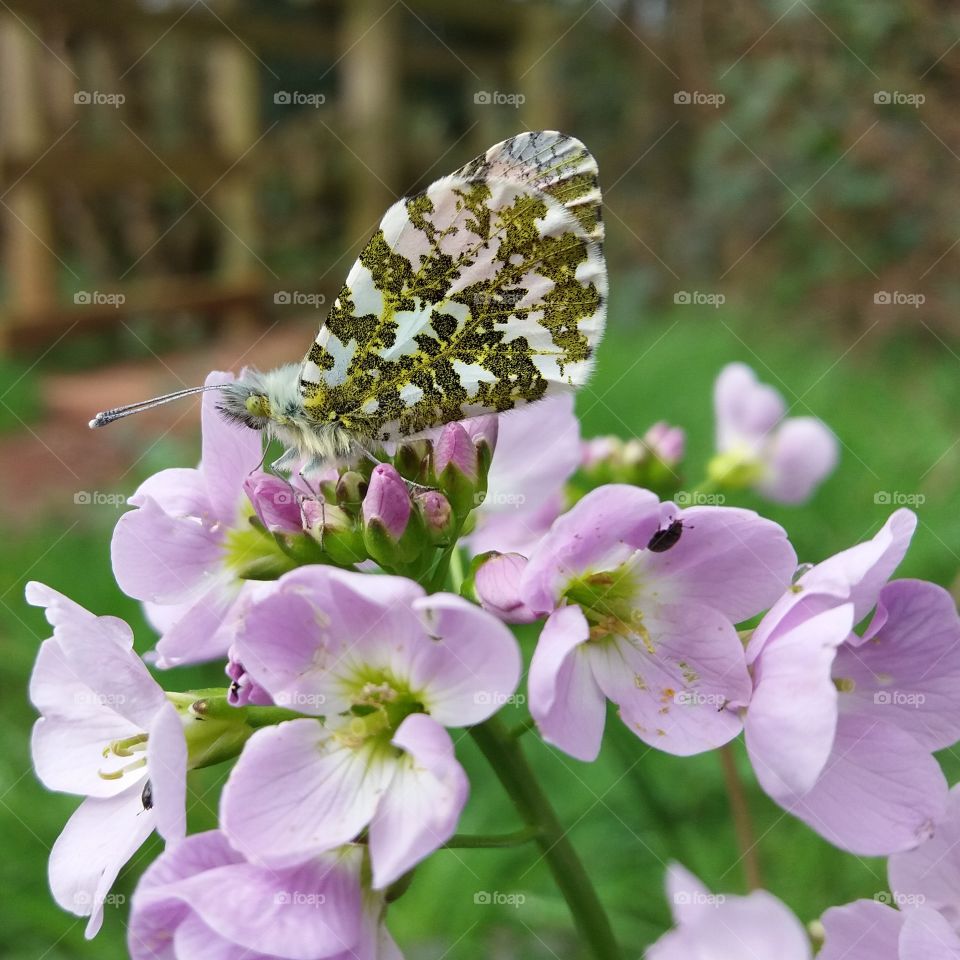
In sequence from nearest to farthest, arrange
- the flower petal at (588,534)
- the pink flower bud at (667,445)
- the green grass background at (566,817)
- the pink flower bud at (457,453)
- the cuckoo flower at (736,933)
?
1. the cuckoo flower at (736,933)
2. the flower petal at (588,534)
3. the pink flower bud at (457,453)
4. the green grass background at (566,817)
5. the pink flower bud at (667,445)

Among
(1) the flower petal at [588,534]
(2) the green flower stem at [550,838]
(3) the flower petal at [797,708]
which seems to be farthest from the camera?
(2) the green flower stem at [550,838]

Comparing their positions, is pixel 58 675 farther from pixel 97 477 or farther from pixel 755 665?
pixel 97 477

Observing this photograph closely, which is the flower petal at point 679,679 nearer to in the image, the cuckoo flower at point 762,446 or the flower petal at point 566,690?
the flower petal at point 566,690

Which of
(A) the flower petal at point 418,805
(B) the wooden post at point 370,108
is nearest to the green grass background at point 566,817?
(A) the flower petal at point 418,805

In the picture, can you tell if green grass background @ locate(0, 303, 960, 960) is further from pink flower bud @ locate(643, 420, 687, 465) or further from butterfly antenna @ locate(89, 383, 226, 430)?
butterfly antenna @ locate(89, 383, 226, 430)

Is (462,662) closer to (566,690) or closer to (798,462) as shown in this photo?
(566,690)

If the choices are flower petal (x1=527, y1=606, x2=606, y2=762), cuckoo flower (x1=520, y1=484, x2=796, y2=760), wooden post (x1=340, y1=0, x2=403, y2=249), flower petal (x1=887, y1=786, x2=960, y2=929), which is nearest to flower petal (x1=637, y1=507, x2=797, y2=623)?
cuckoo flower (x1=520, y1=484, x2=796, y2=760)
